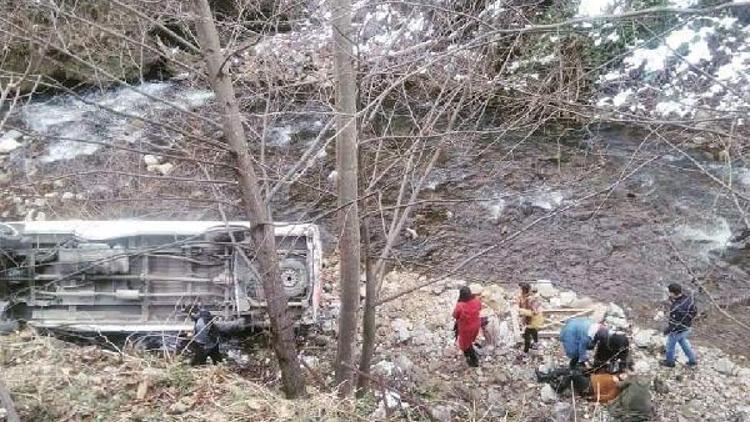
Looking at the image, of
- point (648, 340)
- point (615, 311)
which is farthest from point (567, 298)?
point (648, 340)

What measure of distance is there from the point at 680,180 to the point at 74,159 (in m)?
10.8

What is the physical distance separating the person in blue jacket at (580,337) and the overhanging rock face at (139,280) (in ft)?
9.87

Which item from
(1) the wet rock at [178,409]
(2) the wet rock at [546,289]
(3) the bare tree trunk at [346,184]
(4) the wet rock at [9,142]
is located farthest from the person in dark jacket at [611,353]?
(4) the wet rock at [9,142]

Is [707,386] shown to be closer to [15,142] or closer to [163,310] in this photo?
[163,310]

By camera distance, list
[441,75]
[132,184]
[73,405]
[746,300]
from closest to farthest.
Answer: [73,405] < [441,75] < [746,300] < [132,184]

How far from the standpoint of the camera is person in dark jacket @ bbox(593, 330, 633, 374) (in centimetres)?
730

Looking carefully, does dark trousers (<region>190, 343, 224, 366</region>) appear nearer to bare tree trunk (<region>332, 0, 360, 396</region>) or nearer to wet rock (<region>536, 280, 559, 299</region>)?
bare tree trunk (<region>332, 0, 360, 396</region>)

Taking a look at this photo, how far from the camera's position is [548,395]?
7.75 metres

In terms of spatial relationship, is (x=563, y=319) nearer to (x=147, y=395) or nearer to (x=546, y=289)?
(x=546, y=289)

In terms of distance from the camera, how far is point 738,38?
41.2 feet

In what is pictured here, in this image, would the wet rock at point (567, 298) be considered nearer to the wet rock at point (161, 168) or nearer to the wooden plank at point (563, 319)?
the wooden plank at point (563, 319)

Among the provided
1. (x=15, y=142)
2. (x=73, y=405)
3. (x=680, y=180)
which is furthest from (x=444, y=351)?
(x=15, y=142)

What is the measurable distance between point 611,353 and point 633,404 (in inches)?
27.1

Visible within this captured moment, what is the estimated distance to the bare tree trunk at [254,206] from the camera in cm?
518
